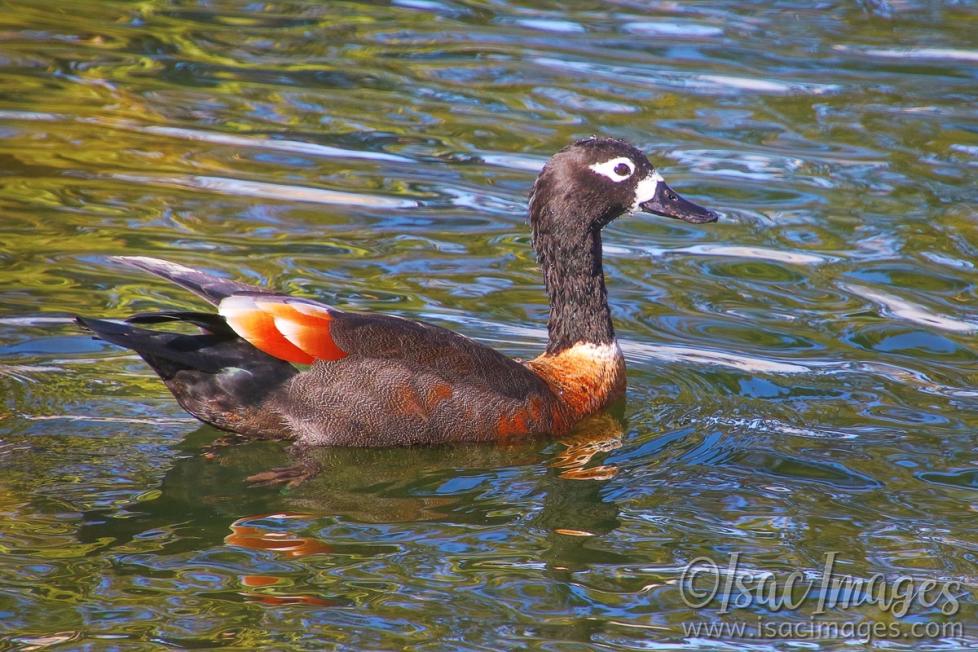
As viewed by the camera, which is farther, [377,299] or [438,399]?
[377,299]

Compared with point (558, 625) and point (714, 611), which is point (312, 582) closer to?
point (558, 625)

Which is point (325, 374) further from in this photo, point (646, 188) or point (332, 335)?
point (646, 188)

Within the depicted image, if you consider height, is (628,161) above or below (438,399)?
above

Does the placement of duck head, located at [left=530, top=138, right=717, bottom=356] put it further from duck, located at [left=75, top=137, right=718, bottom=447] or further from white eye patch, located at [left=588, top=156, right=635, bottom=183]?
duck, located at [left=75, top=137, right=718, bottom=447]

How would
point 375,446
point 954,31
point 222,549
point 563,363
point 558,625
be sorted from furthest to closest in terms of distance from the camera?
1. point 954,31
2. point 563,363
3. point 375,446
4. point 222,549
5. point 558,625

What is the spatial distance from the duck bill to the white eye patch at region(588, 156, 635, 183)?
0.65 feet

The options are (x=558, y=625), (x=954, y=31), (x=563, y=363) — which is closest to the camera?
(x=558, y=625)

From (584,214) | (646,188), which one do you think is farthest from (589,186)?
(646,188)

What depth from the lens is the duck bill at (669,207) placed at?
8.41 meters

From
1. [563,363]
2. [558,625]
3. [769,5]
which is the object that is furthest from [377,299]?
[769,5]

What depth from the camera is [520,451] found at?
7.59 m

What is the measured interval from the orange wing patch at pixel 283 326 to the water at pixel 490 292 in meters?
0.57

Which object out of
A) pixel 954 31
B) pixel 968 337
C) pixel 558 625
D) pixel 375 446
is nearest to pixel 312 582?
pixel 558 625

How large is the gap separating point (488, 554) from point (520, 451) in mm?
1308
